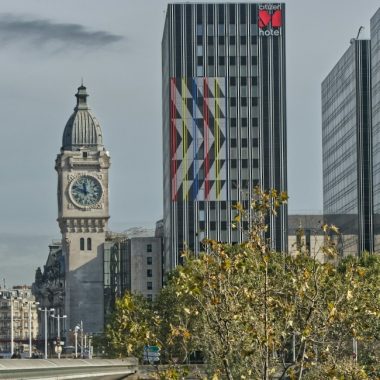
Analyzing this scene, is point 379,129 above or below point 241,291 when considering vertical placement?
above

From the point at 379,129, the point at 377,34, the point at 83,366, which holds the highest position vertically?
the point at 377,34

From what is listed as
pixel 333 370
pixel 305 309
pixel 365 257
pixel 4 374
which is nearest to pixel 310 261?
pixel 305 309

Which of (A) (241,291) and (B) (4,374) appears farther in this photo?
(B) (4,374)

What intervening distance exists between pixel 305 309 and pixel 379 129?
16158cm

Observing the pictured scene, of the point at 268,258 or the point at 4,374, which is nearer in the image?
→ the point at 268,258

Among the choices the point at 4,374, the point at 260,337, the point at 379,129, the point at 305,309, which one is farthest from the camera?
the point at 379,129

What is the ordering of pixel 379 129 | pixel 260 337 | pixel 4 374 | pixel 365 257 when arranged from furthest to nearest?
pixel 379 129 < pixel 365 257 < pixel 4 374 < pixel 260 337

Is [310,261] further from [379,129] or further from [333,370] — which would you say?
[379,129]

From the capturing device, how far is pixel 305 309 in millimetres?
37000

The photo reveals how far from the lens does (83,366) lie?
100812 millimetres

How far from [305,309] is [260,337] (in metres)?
3.24

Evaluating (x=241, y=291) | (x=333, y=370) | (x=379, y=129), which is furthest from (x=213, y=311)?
(x=379, y=129)

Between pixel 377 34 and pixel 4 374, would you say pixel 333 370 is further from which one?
pixel 377 34

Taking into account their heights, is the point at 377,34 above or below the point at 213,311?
above
